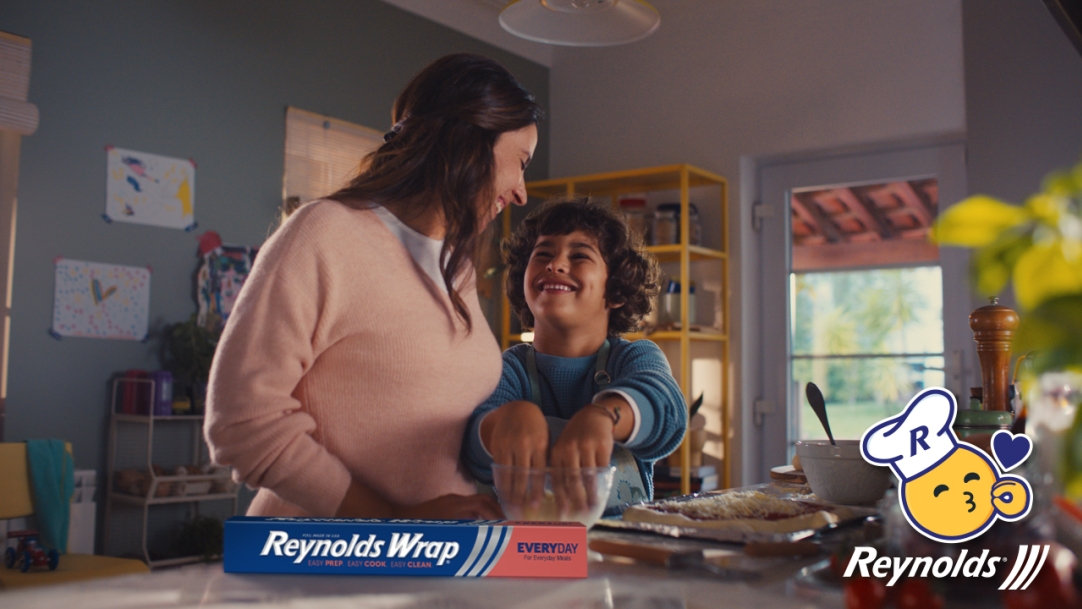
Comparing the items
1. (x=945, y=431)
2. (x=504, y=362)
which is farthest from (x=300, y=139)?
(x=945, y=431)

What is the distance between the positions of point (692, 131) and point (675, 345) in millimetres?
1026

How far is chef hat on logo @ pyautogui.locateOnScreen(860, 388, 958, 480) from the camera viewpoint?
2.29 ft

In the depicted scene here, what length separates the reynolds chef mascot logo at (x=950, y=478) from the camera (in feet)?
2.20

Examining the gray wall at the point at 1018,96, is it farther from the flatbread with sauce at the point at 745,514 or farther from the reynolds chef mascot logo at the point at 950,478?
the reynolds chef mascot logo at the point at 950,478

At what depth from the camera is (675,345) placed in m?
4.11

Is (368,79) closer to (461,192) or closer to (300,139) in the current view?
(300,139)

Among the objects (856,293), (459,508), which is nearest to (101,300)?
(459,508)

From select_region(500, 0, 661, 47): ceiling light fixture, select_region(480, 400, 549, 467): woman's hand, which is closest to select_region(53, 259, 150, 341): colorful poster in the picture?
select_region(500, 0, 661, 47): ceiling light fixture

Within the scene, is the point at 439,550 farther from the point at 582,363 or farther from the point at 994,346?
the point at 994,346

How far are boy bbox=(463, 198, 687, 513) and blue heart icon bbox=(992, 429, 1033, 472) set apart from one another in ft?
1.26

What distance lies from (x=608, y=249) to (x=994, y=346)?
1.91 feet

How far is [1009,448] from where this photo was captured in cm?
70

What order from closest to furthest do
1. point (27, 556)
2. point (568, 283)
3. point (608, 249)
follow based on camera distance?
point (568, 283) < point (608, 249) < point (27, 556)

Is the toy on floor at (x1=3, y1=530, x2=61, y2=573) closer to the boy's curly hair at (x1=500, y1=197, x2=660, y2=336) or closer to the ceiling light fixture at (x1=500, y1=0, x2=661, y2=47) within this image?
the boy's curly hair at (x1=500, y1=197, x2=660, y2=336)
